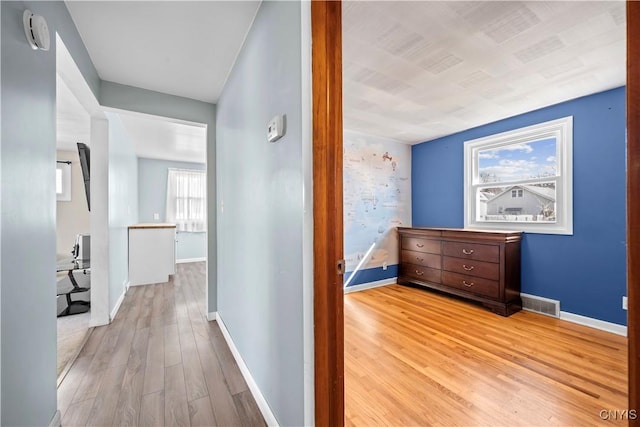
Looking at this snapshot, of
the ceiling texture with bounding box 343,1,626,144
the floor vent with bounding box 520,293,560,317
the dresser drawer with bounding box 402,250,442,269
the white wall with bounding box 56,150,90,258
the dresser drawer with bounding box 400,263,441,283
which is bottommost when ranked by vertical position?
the floor vent with bounding box 520,293,560,317

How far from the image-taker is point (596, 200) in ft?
8.46

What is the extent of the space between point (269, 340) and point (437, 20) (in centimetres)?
213

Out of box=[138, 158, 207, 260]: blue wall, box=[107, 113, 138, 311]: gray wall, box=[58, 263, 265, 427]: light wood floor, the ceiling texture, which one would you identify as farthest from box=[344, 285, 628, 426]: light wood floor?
box=[138, 158, 207, 260]: blue wall

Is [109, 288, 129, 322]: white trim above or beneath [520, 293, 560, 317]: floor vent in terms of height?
beneath

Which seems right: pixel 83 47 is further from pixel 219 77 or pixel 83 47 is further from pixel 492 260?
pixel 492 260

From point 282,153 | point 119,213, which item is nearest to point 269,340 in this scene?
point 282,153

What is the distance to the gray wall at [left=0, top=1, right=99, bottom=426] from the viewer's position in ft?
3.10

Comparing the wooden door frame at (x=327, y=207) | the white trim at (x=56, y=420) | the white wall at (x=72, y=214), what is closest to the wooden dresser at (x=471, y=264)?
the wooden door frame at (x=327, y=207)

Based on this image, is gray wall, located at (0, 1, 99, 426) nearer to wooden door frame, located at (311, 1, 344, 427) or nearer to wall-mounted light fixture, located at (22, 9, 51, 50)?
wall-mounted light fixture, located at (22, 9, 51, 50)

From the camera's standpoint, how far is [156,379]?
1.78m

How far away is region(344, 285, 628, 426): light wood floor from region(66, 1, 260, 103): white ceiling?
8.11 ft

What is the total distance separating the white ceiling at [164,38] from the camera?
1555mm

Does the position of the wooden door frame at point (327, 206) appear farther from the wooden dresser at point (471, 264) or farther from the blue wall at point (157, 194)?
the blue wall at point (157, 194)

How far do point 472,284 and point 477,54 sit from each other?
2.46m
